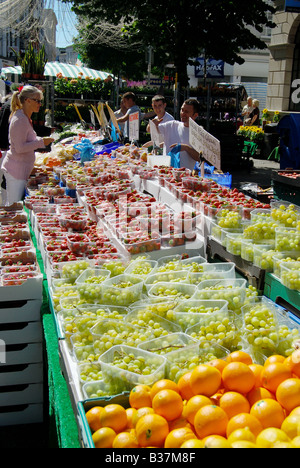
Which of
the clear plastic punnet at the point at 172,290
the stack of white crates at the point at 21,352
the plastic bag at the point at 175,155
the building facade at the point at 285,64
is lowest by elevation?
the stack of white crates at the point at 21,352

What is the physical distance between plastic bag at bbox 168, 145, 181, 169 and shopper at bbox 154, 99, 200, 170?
0.03 metres

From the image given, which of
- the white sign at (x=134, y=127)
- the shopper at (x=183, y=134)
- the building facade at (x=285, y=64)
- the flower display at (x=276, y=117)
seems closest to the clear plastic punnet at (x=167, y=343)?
the shopper at (x=183, y=134)

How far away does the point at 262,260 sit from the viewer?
2.71 m

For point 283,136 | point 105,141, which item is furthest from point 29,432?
point 283,136

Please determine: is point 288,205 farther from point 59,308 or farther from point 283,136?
point 283,136

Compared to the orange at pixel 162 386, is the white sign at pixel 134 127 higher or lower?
higher

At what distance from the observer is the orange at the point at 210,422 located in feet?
4.90

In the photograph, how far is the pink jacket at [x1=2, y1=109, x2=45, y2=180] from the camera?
5285 millimetres

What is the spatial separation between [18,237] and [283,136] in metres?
6.90

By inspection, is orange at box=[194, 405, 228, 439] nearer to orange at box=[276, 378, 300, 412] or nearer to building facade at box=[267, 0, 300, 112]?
orange at box=[276, 378, 300, 412]

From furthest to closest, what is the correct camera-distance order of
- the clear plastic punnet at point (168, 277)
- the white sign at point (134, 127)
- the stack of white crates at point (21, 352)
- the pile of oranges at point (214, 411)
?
the white sign at point (134, 127), the stack of white crates at point (21, 352), the clear plastic punnet at point (168, 277), the pile of oranges at point (214, 411)

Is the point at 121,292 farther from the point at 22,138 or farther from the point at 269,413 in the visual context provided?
the point at 22,138

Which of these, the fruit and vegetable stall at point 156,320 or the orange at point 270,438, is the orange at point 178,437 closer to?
the fruit and vegetable stall at point 156,320

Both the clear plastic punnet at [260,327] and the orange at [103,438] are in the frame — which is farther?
the clear plastic punnet at [260,327]
